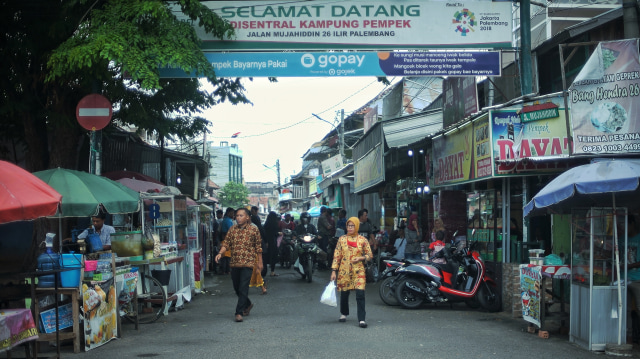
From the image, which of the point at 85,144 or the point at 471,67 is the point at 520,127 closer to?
the point at 471,67

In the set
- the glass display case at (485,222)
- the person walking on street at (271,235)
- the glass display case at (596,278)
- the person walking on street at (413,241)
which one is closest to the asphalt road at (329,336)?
the glass display case at (596,278)

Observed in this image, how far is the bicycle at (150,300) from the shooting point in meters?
10.5

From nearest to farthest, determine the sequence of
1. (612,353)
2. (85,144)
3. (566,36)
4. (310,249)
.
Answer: (612,353), (566,36), (85,144), (310,249)

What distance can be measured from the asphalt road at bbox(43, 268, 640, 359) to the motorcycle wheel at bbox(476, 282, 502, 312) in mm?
227

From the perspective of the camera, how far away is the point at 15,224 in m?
7.85

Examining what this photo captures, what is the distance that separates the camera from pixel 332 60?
457 inches

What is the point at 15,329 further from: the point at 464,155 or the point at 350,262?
the point at 464,155

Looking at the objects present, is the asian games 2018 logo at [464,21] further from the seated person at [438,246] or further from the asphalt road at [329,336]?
the asphalt road at [329,336]

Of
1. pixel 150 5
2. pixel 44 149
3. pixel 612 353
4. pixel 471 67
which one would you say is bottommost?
pixel 612 353

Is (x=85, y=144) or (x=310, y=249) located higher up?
(x=85, y=144)

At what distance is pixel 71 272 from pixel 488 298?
7029 mm

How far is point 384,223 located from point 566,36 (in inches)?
489

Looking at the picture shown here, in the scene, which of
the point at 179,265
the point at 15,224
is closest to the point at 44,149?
the point at 179,265

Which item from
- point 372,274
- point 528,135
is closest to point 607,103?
point 528,135
